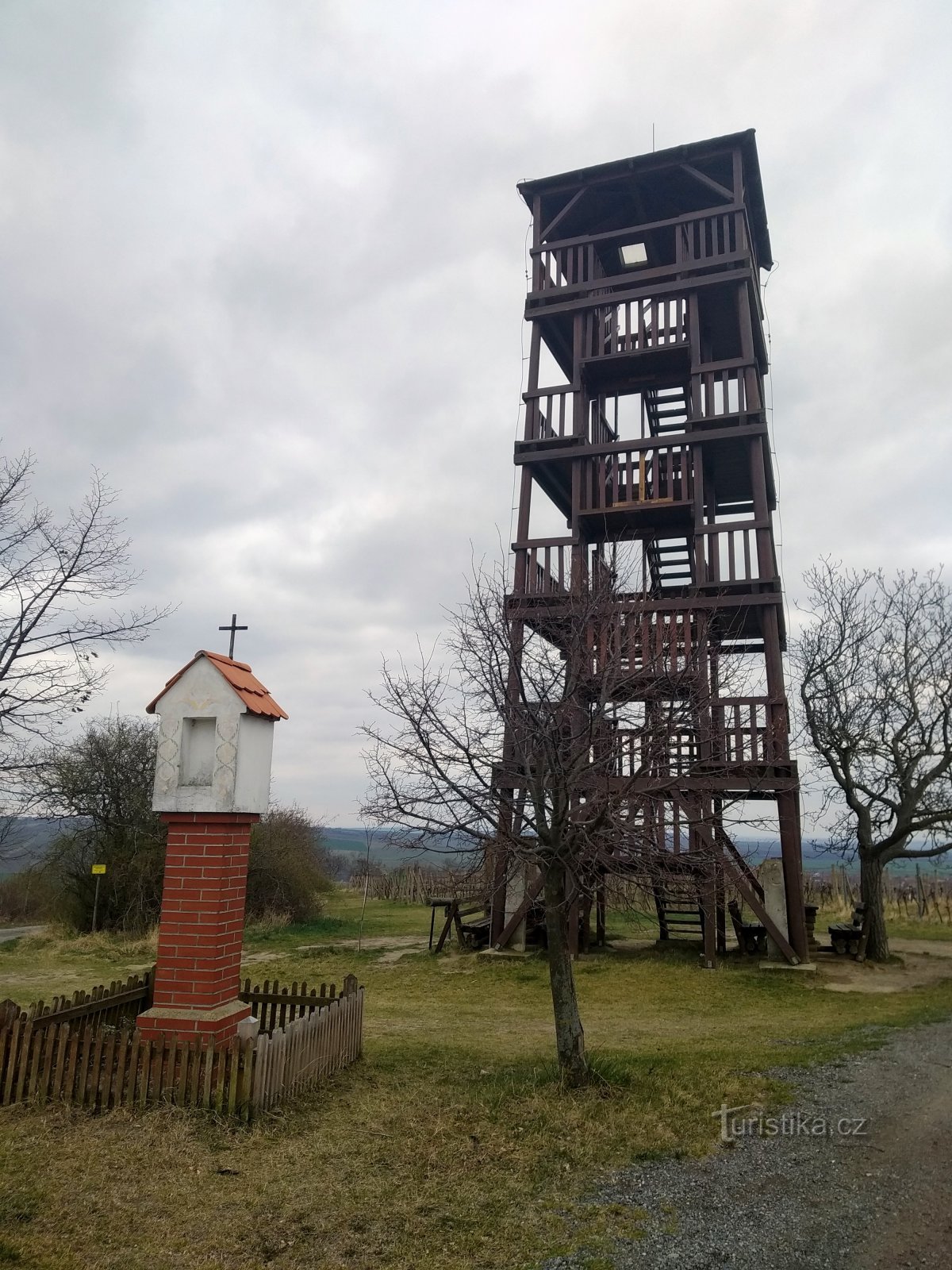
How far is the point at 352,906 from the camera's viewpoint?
30312 mm

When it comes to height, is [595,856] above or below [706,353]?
below

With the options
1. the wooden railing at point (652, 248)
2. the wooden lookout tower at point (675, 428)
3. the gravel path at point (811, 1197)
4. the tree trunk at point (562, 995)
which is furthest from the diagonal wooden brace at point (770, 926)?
the wooden railing at point (652, 248)

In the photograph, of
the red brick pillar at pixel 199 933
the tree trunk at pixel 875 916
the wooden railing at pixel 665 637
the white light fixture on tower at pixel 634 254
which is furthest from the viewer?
the white light fixture on tower at pixel 634 254

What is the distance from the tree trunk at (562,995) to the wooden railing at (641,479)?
1025 cm

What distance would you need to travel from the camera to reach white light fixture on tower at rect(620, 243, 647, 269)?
17.9 metres

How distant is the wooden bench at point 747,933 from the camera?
1577 centimetres

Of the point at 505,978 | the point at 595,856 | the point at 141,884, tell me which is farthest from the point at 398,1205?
the point at 141,884

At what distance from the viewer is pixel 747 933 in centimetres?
1591

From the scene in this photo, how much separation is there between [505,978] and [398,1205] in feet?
31.2

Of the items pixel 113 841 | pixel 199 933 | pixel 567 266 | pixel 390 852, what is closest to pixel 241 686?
pixel 199 933

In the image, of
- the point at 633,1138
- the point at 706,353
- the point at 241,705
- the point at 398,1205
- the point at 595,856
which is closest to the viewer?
the point at 398,1205

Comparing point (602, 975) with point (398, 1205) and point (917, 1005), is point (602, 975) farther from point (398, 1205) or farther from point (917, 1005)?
point (398, 1205)

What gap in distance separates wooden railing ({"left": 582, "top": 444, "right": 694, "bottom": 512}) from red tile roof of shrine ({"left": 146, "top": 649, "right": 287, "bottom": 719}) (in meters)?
10.0

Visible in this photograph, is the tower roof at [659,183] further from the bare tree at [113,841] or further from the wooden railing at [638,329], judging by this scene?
the bare tree at [113,841]
